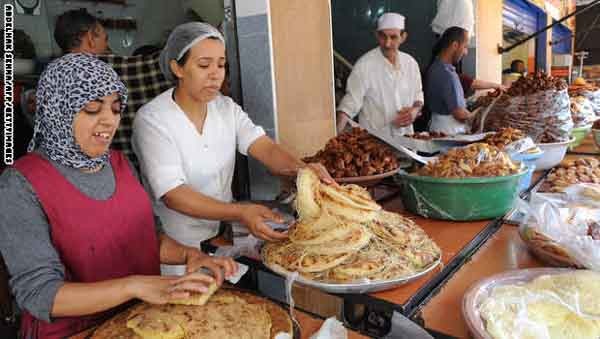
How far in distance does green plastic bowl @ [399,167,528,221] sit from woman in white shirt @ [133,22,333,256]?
0.44 metres

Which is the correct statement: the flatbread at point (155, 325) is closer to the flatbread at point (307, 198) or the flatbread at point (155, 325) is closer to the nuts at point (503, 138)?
the flatbread at point (307, 198)

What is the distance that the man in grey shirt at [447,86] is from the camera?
4.22 m

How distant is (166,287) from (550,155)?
2280mm

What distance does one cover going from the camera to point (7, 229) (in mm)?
1395

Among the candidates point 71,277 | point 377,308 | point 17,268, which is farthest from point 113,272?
point 377,308

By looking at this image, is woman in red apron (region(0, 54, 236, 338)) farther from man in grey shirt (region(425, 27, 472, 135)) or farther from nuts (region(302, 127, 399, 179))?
man in grey shirt (region(425, 27, 472, 135))

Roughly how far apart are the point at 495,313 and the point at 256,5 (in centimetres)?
228

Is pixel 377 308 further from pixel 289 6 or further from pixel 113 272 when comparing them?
pixel 289 6

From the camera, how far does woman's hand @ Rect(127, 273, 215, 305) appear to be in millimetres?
1220

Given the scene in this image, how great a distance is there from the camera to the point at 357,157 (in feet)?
7.12

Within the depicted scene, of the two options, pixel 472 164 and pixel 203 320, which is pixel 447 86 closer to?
pixel 472 164

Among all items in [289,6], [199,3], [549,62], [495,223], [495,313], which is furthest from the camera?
[549,62]

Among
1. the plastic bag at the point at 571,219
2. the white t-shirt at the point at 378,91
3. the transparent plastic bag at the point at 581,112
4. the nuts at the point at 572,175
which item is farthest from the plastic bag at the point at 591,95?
the plastic bag at the point at 571,219

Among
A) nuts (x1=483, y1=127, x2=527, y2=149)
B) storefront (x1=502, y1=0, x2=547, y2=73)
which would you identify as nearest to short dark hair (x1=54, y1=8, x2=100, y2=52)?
nuts (x1=483, y1=127, x2=527, y2=149)
